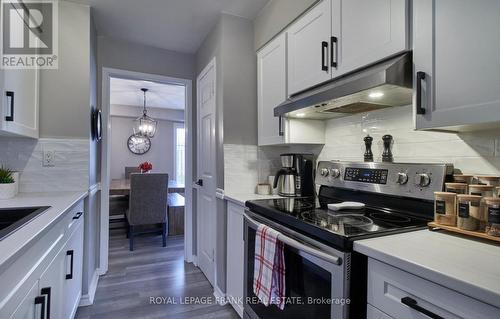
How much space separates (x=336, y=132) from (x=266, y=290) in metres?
1.14

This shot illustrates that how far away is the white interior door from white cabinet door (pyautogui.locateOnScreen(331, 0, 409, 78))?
3.94 ft

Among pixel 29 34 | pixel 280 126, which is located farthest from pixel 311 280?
pixel 29 34

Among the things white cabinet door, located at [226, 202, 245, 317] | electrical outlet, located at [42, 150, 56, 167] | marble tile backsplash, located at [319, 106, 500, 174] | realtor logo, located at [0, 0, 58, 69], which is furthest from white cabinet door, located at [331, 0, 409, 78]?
electrical outlet, located at [42, 150, 56, 167]

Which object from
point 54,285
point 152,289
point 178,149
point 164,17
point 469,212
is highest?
point 164,17

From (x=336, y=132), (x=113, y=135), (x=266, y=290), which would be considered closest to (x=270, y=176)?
(x=336, y=132)

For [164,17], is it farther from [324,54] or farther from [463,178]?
[463,178]

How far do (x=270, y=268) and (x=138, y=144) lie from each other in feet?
18.4

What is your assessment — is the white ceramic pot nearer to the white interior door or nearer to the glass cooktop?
the white interior door

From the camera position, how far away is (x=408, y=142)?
4.47 feet

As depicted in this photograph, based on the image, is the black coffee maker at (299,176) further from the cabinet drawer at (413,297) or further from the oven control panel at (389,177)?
the cabinet drawer at (413,297)

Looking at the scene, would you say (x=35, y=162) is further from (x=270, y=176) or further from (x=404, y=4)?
(x=404, y=4)

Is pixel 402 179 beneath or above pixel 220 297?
above

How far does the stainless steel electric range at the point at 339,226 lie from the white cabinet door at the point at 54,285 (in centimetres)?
97

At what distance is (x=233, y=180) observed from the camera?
211 centimetres
